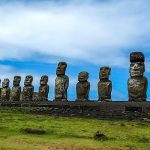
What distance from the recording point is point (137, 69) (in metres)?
21.6

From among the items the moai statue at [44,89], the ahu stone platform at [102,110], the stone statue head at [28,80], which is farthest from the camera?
the stone statue head at [28,80]

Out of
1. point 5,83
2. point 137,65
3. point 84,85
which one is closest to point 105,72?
point 84,85

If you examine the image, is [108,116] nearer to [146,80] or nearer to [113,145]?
[146,80]

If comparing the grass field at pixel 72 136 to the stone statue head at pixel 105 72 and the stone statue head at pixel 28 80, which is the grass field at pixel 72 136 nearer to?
the stone statue head at pixel 105 72

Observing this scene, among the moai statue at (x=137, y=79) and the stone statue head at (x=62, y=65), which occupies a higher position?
the stone statue head at (x=62, y=65)

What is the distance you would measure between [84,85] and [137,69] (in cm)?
482

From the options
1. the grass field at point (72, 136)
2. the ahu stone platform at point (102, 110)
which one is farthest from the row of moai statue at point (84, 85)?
the grass field at point (72, 136)

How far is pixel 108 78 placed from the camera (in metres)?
24.2

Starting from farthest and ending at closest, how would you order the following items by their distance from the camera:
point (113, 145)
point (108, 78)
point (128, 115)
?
point (108, 78) → point (128, 115) → point (113, 145)

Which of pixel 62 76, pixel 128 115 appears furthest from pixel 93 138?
pixel 62 76

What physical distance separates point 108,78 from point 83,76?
6.85ft

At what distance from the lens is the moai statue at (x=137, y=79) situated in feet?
70.0

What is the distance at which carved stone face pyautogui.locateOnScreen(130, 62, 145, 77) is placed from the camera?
849 inches

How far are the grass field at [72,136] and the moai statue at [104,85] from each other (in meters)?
7.80
